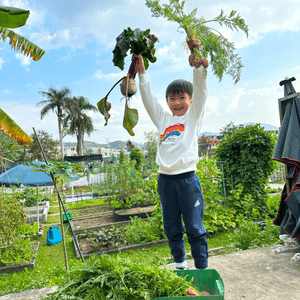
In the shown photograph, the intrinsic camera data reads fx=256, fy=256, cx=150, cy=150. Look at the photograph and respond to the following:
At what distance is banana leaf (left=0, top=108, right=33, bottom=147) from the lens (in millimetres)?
5098

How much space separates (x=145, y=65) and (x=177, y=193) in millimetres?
1127

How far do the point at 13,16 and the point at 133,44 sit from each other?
5.16 ft

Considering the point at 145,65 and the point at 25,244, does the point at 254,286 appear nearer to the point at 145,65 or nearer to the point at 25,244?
the point at 145,65

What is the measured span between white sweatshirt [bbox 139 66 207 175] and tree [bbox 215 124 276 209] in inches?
152

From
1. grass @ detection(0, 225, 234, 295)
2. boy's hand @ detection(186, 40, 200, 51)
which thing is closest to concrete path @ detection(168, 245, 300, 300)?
grass @ detection(0, 225, 234, 295)

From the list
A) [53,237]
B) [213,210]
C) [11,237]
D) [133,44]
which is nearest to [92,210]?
[53,237]

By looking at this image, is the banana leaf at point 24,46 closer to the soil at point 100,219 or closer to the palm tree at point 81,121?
the soil at point 100,219

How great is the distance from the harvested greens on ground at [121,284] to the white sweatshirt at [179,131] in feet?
2.93

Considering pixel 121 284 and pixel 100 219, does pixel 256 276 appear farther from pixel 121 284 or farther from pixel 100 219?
pixel 100 219

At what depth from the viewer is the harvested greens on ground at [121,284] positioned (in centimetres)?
125

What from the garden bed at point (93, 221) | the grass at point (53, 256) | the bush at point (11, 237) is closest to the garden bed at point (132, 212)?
the garden bed at point (93, 221)

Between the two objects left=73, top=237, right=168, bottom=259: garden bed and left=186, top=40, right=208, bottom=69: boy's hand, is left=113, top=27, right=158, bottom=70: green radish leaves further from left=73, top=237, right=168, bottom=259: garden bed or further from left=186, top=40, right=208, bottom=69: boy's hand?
left=73, top=237, right=168, bottom=259: garden bed

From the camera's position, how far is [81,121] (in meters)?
30.5

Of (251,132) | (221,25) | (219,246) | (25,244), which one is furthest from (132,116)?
(251,132)
